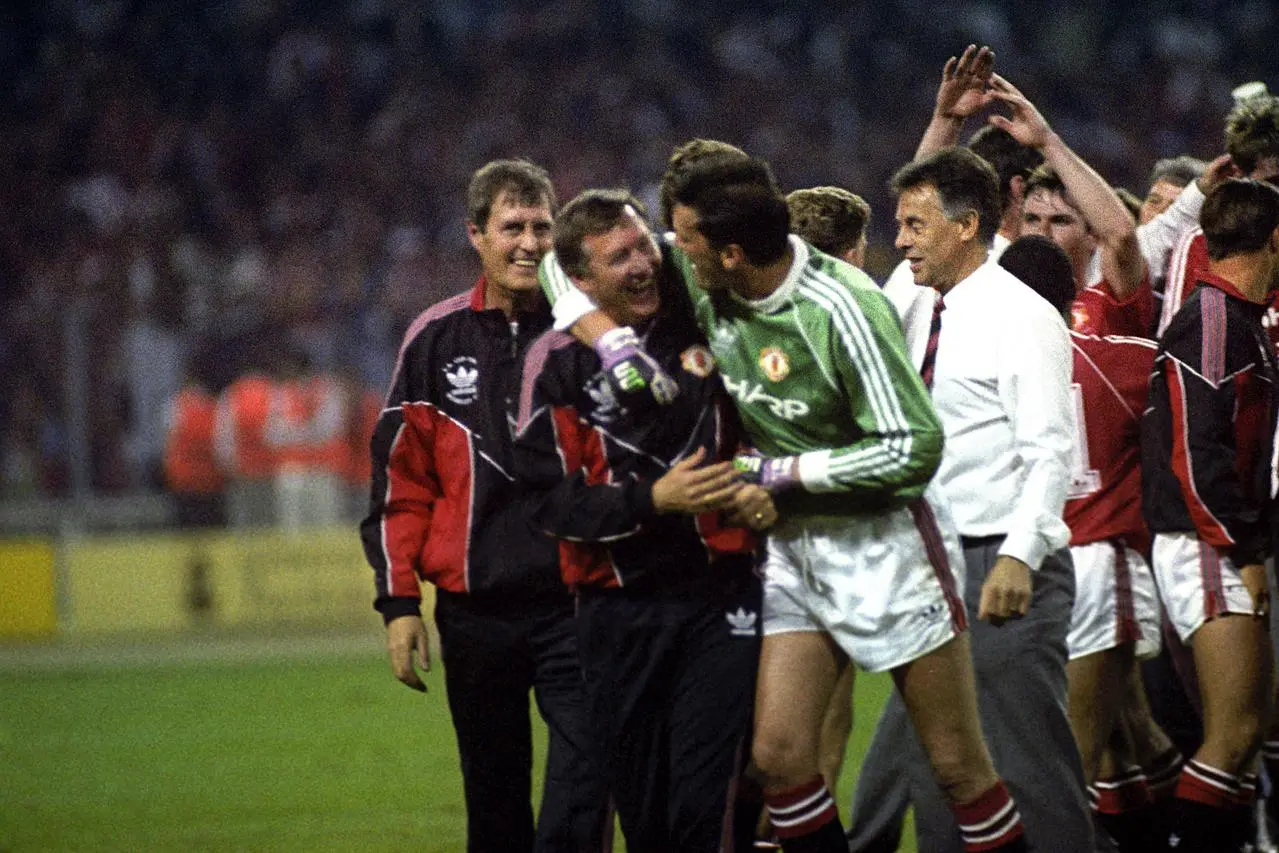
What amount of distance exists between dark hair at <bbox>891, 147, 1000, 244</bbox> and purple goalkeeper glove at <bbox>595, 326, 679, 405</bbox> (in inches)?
49.0

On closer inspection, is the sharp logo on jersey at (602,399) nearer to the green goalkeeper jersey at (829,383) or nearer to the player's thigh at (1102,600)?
the green goalkeeper jersey at (829,383)

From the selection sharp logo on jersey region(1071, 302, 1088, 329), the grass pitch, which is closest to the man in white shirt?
sharp logo on jersey region(1071, 302, 1088, 329)

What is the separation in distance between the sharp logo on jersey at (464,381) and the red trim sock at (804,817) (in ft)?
5.13

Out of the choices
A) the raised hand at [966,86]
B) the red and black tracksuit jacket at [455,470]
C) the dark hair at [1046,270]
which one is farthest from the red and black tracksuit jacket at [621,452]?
the raised hand at [966,86]

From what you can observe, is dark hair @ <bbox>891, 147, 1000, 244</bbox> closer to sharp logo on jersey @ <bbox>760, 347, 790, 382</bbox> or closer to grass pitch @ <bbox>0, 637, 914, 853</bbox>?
sharp logo on jersey @ <bbox>760, 347, 790, 382</bbox>

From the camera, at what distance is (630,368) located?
4680 mm

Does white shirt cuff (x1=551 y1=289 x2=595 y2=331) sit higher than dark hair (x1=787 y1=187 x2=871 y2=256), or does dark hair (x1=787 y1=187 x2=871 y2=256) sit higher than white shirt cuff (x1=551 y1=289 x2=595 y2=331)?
dark hair (x1=787 y1=187 x2=871 y2=256)

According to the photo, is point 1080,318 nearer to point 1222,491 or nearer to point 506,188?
point 1222,491

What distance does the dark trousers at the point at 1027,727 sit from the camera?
18.0ft

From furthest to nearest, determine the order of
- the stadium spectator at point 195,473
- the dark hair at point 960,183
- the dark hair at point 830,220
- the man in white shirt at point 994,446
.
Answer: the stadium spectator at point 195,473 → the dark hair at point 830,220 → the dark hair at point 960,183 → the man in white shirt at point 994,446

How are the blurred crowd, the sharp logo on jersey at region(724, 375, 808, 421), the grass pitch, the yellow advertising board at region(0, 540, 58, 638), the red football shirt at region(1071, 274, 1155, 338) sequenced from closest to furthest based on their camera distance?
1. the sharp logo on jersey at region(724, 375, 808, 421)
2. the red football shirt at region(1071, 274, 1155, 338)
3. the grass pitch
4. the yellow advertising board at region(0, 540, 58, 638)
5. the blurred crowd

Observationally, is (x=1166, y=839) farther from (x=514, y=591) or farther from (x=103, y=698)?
(x=103, y=698)

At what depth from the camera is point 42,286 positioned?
20297 millimetres

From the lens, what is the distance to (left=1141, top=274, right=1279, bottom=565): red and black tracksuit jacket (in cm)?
589
